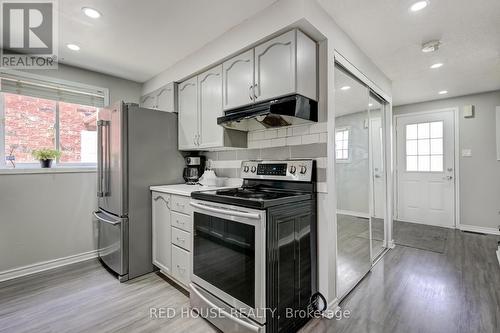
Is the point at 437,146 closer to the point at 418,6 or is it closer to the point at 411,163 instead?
the point at 411,163

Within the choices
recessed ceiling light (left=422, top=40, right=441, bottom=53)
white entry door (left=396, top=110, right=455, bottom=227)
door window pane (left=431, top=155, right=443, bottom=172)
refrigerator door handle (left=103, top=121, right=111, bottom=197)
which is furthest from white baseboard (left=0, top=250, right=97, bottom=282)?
door window pane (left=431, top=155, right=443, bottom=172)

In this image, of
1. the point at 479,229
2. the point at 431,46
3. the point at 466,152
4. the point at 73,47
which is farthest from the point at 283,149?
the point at 479,229

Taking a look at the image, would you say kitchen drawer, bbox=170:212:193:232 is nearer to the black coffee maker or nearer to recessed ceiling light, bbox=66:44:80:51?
the black coffee maker

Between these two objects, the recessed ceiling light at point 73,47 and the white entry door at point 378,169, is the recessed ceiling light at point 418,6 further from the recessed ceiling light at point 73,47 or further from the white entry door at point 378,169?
the recessed ceiling light at point 73,47

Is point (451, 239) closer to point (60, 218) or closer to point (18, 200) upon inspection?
point (60, 218)

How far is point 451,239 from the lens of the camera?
3.62 m

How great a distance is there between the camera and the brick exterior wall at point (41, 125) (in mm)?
2596

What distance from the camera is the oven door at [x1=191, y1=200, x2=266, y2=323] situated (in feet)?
4.69

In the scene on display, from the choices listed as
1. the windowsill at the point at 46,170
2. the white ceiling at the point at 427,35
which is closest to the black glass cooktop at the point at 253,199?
the white ceiling at the point at 427,35

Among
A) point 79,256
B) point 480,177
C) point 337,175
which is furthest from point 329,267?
point 480,177

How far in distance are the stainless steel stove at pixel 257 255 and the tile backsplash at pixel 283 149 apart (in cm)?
9

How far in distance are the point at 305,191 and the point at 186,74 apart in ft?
6.51

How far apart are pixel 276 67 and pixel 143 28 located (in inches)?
54.3

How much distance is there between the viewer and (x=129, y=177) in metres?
2.44
